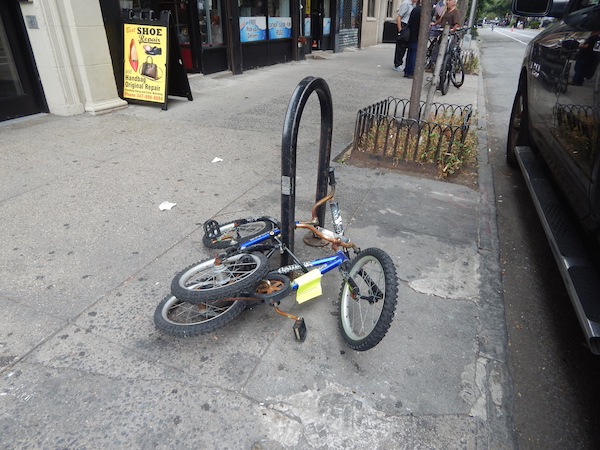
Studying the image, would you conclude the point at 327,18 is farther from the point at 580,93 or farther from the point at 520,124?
the point at 580,93

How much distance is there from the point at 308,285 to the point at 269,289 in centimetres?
24

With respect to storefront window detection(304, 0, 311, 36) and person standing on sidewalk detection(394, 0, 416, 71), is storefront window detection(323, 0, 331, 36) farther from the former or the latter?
person standing on sidewalk detection(394, 0, 416, 71)

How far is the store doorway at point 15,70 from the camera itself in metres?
6.07

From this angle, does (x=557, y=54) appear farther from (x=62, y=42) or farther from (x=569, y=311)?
(x=62, y=42)

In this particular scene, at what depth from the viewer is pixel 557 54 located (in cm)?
332

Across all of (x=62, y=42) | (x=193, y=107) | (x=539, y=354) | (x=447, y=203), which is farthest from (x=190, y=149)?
(x=539, y=354)

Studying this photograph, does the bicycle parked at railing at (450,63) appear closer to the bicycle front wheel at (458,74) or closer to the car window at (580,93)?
the bicycle front wheel at (458,74)

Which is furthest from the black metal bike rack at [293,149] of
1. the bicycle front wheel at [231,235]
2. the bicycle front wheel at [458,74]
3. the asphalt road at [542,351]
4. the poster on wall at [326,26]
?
the poster on wall at [326,26]

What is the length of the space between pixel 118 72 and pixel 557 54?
6.84 m

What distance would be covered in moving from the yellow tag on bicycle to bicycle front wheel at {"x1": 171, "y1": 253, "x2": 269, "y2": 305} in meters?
0.22

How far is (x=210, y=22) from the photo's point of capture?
9.67 metres

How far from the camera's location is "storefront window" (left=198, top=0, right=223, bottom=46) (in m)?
9.37

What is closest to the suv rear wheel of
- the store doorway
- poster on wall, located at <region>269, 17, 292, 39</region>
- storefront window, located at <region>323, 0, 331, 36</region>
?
the store doorway

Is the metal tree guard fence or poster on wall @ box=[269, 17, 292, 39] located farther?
poster on wall @ box=[269, 17, 292, 39]
